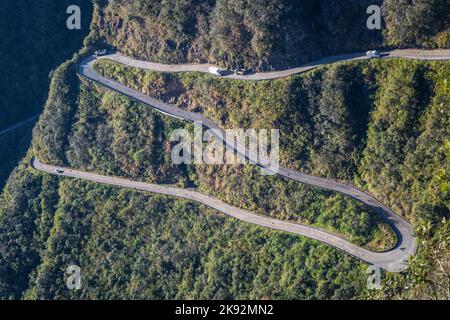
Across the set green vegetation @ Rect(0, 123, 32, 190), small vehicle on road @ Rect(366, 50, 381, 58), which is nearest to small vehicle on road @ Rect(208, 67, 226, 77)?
small vehicle on road @ Rect(366, 50, 381, 58)

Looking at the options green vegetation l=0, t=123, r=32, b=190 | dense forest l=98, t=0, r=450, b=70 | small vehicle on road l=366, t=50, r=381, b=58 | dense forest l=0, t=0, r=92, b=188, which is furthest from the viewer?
dense forest l=0, t=0, r=92, b=188

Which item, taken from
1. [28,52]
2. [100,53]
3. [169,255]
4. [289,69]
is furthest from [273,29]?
[28,52]

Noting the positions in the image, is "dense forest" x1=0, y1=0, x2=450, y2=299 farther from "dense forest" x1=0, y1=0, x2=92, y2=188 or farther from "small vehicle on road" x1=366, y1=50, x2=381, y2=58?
"dense forest" x1=0, y1=0, x2=92, y2=188

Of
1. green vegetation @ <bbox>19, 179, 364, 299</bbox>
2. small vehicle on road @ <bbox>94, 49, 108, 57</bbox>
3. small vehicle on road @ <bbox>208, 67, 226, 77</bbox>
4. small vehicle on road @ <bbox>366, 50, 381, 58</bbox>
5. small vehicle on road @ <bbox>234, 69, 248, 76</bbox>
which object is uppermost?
small vehicle on road @ <bbox>94, 49, 108, 57</bbox>

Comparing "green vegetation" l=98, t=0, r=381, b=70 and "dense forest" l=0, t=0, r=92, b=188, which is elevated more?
"dense forest" l=0, t=0, r=92, b=188

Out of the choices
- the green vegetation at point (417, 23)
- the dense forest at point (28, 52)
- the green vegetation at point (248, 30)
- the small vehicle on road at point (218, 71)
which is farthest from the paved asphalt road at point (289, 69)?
the dense forest at point (28, 52)

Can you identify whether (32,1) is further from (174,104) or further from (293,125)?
(293,125)

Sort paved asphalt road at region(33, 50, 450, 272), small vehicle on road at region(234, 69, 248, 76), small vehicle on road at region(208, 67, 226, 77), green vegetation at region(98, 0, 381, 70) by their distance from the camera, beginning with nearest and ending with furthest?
1. paved asphalt road at region(33, 50, 450, 272)
2. green vegetation at region(98, 0, 381, 70)
3. small vehicle on road at region(234, 69, 248, 76)
4. small vehicle on road at region(208, 67, 226, 77)

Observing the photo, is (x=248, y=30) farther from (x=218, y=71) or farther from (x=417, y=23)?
(x=417, y=23)
